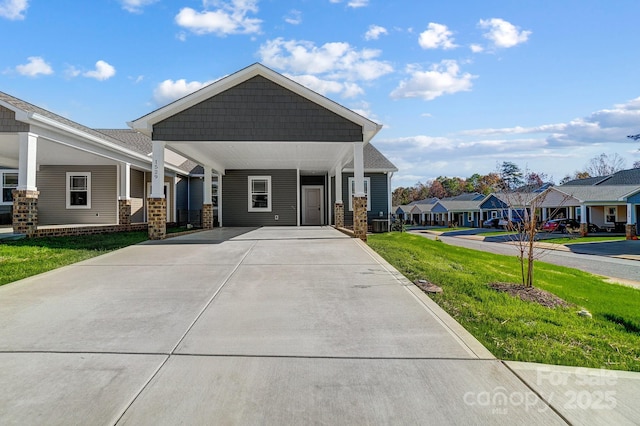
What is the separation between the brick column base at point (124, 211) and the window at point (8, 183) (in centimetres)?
550

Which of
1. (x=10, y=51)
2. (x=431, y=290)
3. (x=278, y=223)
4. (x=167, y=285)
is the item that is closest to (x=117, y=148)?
(x=10, y=51)

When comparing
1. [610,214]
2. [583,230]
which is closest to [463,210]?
[610,214]

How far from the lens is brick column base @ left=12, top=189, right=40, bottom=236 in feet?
32.1

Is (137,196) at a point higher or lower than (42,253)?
higher

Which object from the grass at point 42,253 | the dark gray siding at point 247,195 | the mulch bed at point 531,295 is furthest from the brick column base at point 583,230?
the grass at point 42,253

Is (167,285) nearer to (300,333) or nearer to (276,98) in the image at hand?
(300,333)

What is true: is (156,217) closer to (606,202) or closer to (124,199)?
(124,199)

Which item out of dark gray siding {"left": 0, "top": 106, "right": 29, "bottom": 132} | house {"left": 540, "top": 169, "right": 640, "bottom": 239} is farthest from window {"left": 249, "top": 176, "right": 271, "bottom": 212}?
house {"left": 540, "top": 169, "right": 640, "bottom": 239}

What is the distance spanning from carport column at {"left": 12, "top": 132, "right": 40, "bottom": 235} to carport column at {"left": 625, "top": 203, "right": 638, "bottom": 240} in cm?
3212

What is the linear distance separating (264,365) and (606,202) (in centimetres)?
3479

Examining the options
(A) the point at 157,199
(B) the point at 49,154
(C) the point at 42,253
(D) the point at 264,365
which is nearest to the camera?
(D) the point at 264,365

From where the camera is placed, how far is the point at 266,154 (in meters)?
14.6

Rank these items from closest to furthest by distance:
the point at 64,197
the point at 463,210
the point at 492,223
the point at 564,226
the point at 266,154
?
the point at 266,154, the point at 64,197, the point at 564,226, the point at 492,223, the point at 463,210

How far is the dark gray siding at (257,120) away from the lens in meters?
11.0
